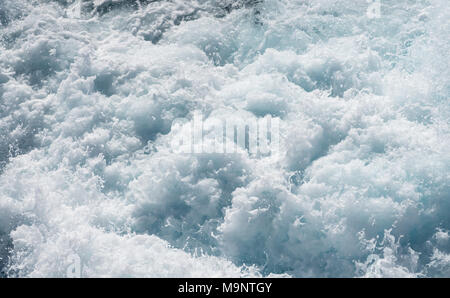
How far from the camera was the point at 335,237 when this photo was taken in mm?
4789

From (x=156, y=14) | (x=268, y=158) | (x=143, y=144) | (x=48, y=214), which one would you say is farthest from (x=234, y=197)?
(x=156, y=14)

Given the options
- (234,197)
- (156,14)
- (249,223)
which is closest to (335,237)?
(249,223)

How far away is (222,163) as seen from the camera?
18.2 feet

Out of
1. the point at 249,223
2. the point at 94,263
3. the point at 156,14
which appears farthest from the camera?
the point at 156,14

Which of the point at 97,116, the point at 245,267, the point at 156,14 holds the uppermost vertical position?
the point at 156,14

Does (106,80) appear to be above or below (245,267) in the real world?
above

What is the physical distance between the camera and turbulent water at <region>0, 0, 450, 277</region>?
4.79 meters

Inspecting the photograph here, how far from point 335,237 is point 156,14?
5.96 meters

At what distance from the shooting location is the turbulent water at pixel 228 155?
4.79 metres

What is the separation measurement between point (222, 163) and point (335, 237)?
1.90m

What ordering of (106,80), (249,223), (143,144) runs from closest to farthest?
(249,223) < (143,144) < (106,80)

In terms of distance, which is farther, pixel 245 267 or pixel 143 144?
pixel 143 144

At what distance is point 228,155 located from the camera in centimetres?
560

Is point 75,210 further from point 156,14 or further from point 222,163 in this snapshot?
point 156,14
